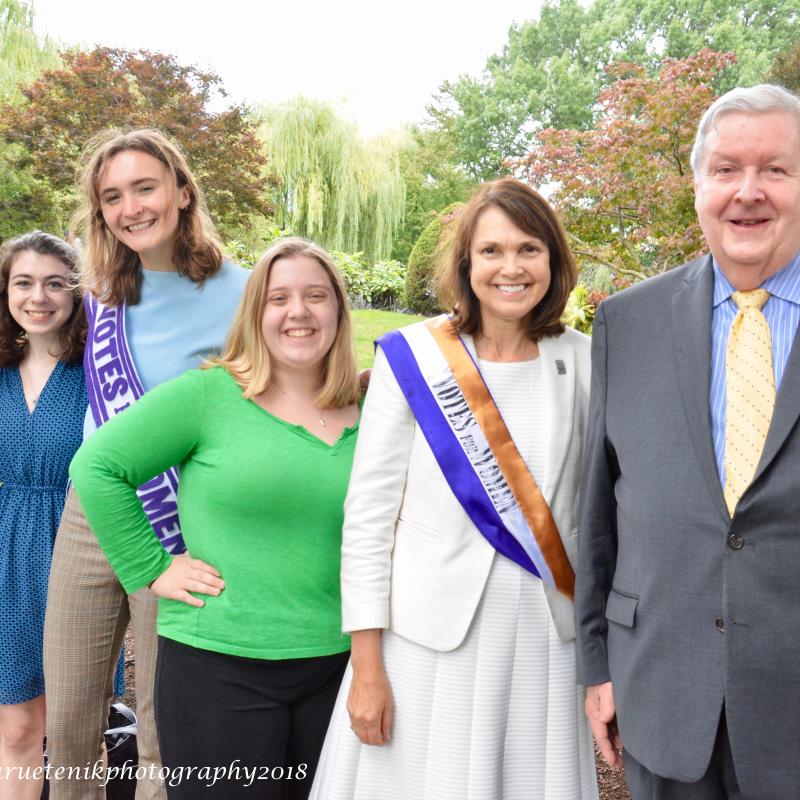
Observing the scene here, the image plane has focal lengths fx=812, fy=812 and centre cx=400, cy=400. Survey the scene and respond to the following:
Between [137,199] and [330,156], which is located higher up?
[330,156]

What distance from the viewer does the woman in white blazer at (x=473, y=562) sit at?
1992 mm

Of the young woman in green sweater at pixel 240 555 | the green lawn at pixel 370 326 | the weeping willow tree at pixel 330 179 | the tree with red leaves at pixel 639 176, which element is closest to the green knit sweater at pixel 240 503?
the young woman in green sweater at pixel 240 555

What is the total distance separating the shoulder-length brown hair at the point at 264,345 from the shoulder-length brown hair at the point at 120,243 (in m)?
0.56

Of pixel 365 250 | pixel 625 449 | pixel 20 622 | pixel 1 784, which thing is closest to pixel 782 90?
pixel 625 449

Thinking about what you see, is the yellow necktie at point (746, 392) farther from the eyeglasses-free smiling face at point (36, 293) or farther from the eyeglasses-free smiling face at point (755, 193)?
the eyeglasses-free smiling face at point (36, 293)

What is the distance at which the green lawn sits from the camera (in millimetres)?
10180

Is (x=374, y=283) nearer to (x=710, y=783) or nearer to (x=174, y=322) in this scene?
(x=174, y=322)

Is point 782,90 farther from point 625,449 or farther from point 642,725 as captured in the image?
point 642,725

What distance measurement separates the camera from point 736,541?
5.31 ft

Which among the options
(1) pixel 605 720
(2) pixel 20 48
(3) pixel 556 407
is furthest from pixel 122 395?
(2) pixel 20 48

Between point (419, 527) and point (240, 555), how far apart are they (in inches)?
19.1

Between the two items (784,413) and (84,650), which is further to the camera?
(84,650)

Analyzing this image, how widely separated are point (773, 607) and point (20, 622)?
2426 mm

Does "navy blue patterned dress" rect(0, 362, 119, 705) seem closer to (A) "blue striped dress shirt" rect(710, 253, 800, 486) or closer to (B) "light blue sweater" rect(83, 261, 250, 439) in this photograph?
(B) "light blue sweater" rect(83, 261, 250, 439)
